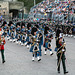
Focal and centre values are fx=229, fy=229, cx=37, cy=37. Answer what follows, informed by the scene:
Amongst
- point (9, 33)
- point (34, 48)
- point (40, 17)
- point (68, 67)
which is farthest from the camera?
point (40, 17)

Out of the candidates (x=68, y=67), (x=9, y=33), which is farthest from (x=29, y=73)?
(x=9, y=33)

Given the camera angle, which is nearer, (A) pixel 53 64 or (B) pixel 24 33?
(A) pixel 53 64

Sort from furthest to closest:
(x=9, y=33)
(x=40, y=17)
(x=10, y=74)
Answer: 1. (x=40, y=17)
2. (x=9, y=33)
3. (x=10, y=74)

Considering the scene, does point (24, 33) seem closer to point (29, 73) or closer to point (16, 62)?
point (16, 62)

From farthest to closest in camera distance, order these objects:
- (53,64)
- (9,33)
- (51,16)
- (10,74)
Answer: (51,16) < (9,33) < (53,64) < (10,74)

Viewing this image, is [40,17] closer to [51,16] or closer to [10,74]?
[51,16]

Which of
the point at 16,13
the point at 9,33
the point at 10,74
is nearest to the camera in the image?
the point at 10,74

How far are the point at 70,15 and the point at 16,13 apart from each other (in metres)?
40.6

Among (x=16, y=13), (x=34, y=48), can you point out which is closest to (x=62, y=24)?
(x=34, y=48)

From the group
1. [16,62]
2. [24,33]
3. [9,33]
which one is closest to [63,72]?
[16,62]

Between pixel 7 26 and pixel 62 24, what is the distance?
372 inches

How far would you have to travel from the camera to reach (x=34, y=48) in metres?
10.9

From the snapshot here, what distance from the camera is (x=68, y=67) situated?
9.37 meters

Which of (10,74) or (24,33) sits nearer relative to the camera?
(10,74)
